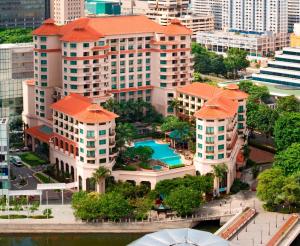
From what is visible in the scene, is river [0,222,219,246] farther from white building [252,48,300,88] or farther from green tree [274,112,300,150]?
white building [252,48,300,88]

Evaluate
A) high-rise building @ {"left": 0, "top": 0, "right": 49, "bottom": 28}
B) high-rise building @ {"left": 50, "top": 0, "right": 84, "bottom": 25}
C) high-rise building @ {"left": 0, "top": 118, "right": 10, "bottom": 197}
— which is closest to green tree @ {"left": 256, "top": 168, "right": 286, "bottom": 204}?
high-rise building @ {"left": 0, "top": 118, "right": 10, "bottom": 197}

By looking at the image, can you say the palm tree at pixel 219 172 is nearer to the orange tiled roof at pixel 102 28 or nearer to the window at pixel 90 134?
the window at pixel 90 134

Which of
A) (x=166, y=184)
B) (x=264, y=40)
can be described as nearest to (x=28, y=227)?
(x=166, y=184)

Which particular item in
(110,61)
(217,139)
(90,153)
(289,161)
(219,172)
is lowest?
(219,172)

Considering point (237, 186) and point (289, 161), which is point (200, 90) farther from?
point (289, 161)

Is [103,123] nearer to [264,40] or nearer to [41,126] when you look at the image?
[41,126]

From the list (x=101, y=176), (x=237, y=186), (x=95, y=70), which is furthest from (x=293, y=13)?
(x=101, y=176)
